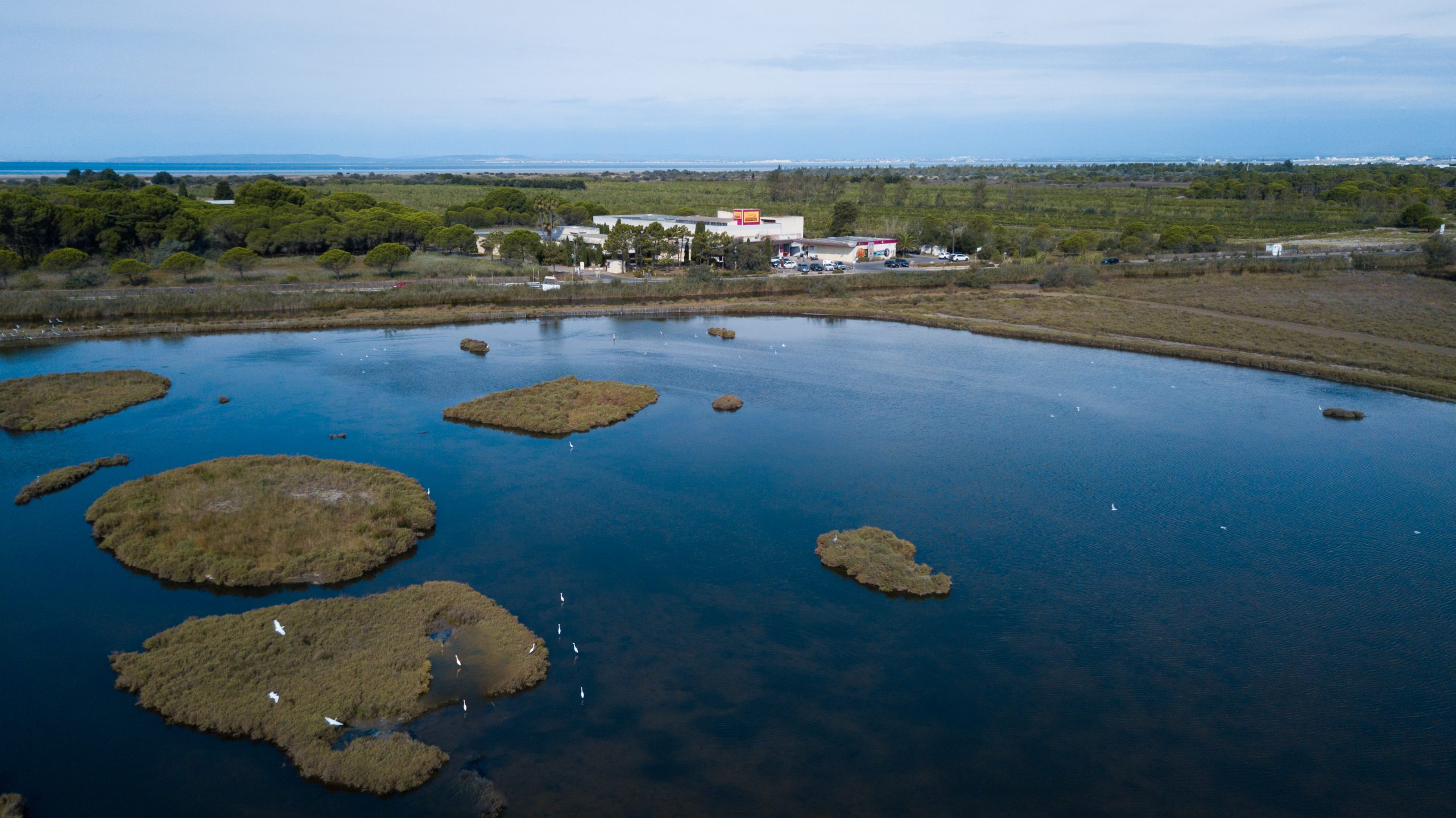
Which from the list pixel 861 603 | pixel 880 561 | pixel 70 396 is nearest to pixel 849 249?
pixel 880 561

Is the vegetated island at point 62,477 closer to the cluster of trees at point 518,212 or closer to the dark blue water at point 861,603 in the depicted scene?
the dark blue water at point 861,603

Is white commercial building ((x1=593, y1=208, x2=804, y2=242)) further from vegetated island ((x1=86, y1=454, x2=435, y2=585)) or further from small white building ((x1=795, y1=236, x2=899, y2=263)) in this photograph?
vegetated island ((x1=86, y1=454, x2=435, y2=585))

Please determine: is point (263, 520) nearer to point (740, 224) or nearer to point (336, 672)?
point (336, 672)

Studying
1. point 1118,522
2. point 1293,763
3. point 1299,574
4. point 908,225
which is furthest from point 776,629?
point 908,225

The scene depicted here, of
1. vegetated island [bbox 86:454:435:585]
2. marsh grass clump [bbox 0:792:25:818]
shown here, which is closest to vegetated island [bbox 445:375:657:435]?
vegetated island [bbox 86:454:435:585]

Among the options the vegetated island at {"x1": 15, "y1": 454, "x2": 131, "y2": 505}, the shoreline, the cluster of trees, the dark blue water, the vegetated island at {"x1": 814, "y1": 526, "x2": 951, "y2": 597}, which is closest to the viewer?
the dark blue water

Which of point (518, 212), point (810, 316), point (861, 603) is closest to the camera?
point (861, 603)
